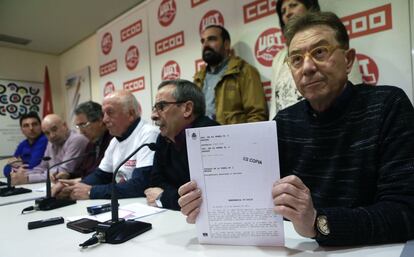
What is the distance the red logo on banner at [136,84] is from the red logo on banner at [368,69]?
92.8 inches

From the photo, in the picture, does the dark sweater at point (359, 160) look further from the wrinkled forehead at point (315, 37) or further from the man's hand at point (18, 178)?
the man's hand at point (18, 178)

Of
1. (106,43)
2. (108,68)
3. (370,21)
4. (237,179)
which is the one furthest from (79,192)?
(106,43)

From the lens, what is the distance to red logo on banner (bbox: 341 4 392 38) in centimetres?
162

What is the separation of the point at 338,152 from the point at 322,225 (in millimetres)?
282

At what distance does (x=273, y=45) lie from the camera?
2.11 m

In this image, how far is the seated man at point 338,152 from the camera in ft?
2.07

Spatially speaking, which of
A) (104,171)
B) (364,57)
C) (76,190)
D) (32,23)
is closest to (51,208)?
(76,190)

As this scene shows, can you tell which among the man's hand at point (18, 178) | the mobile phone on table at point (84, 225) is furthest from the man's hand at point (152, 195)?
the man's hand at point (18, 178)

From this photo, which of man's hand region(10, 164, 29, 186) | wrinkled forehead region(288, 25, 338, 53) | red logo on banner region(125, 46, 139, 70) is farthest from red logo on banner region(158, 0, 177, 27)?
wrinkled forehead region(288, 25, 338, 53)

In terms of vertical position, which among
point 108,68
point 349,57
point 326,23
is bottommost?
point 349,57

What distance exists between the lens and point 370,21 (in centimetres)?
167

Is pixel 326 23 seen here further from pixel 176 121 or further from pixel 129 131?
pixel 129 131

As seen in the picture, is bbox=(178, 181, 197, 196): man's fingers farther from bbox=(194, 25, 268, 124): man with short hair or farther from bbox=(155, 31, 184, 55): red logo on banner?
bbox=(155, 31, 184, 55): red logo on banner

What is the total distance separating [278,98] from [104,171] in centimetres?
128
